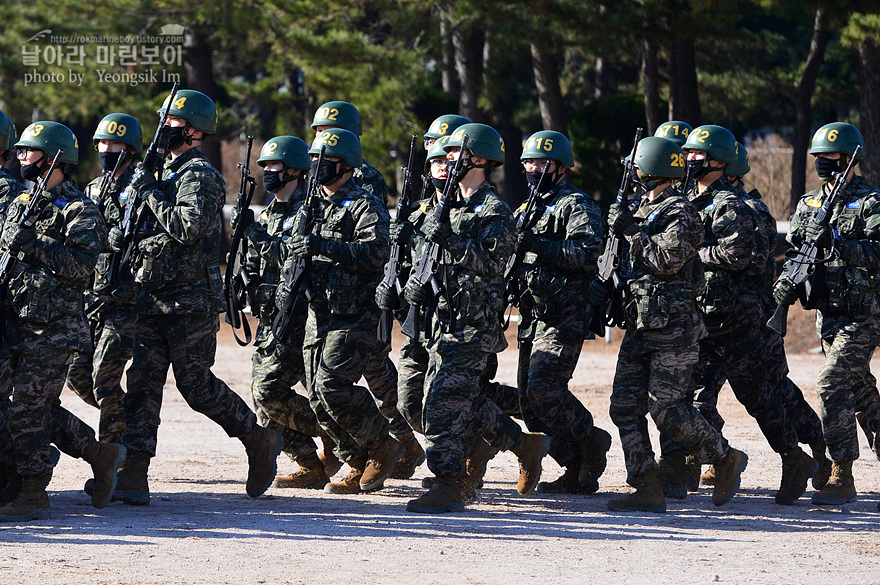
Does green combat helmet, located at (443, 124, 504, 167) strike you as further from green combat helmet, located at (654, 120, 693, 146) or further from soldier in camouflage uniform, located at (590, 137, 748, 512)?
green combat helmet, located at (654, 120, 693, 146)

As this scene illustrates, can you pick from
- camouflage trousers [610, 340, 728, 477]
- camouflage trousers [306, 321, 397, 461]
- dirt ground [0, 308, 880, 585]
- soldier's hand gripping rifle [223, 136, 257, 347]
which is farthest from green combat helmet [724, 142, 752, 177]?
soldier's hand gripping rifle [223, 136, 257, 347]

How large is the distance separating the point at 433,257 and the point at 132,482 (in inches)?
83.9

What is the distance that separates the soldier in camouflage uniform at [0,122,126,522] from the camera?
6.66 metres

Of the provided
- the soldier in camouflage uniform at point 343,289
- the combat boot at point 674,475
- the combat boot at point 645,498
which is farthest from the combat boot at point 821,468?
the soldier in camouflage uniform at point 343,289

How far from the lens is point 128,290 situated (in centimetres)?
761

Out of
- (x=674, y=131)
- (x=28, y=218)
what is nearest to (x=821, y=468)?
(x=674, y=131)

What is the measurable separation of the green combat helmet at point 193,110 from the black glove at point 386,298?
1409 millimetres

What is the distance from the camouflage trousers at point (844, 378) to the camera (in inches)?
304

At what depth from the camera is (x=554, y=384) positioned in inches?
303

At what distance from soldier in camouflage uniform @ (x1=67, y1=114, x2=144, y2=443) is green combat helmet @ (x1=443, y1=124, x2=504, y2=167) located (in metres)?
2.04

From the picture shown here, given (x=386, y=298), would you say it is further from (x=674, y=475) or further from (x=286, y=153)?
(x=674, y=475)

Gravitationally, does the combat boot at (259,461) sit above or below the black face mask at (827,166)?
below

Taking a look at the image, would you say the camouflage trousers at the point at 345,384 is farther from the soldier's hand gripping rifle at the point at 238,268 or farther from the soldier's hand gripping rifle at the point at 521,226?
the soldier's hand gripping rifle at the point at 238,268

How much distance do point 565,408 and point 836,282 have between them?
5.87ft
